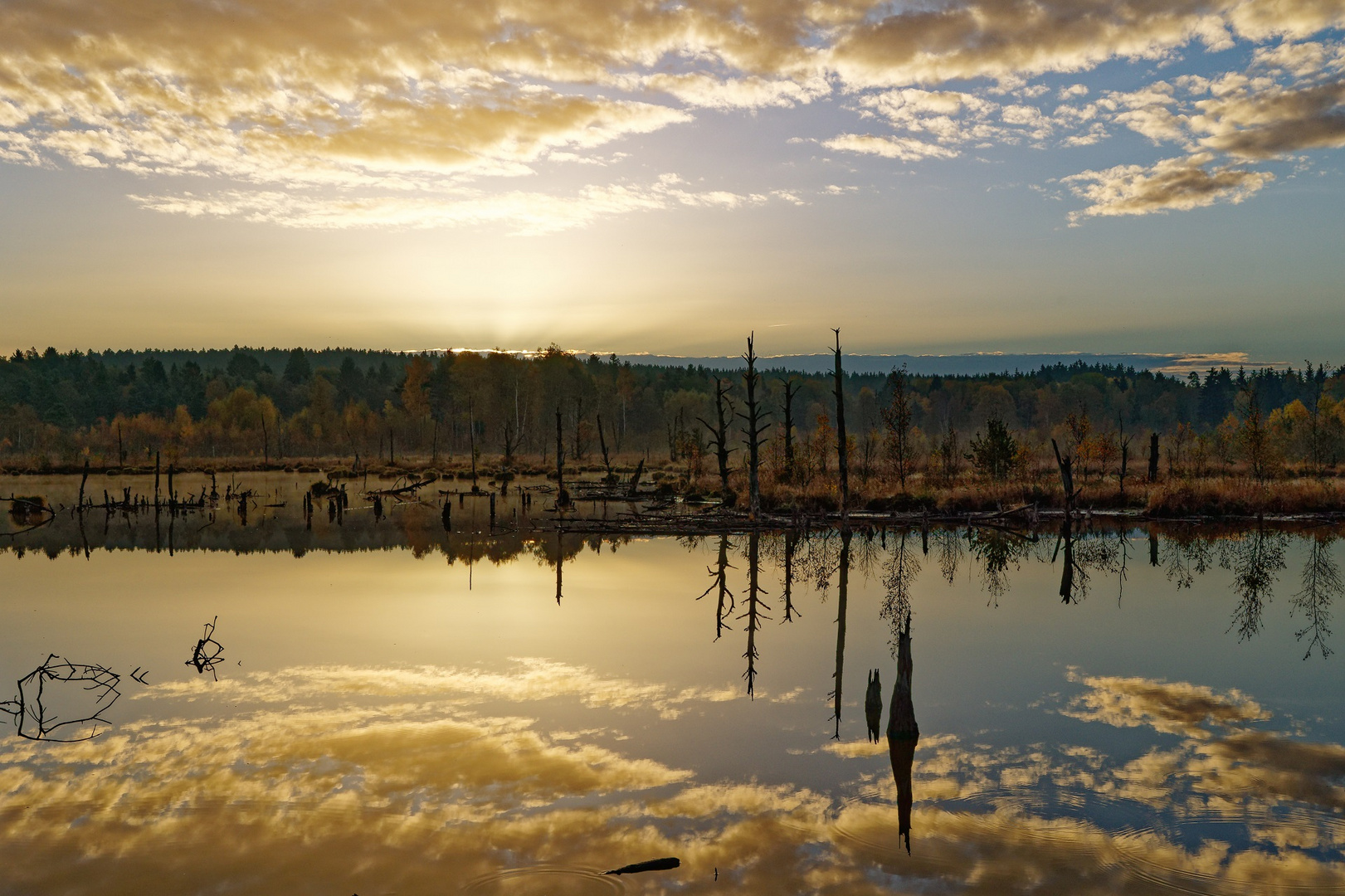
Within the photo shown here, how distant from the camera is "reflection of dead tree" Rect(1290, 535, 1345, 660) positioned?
18.7m

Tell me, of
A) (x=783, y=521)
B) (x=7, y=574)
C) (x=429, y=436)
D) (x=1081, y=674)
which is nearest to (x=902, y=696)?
(x=1081, y=674)

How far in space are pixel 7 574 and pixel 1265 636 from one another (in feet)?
120

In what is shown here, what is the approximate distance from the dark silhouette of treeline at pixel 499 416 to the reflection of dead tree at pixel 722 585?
85.8 ft

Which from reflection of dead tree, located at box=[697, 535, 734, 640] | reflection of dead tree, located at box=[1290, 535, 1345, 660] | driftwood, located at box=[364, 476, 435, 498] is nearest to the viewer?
reflection of dead tree, located at box=[1290, 535, 1345, 660]

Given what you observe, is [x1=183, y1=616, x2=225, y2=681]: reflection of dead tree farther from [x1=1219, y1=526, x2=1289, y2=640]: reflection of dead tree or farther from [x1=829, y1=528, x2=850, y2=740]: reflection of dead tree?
[x1=1219, y1=526, x2=1289, y2=640]: reflection of dead tree

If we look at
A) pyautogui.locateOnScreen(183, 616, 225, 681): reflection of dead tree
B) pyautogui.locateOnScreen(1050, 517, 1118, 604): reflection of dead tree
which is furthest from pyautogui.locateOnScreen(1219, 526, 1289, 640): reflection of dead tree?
pyautogui.locateOnScreen(183, 616, 225, 681): reflection of dead tree

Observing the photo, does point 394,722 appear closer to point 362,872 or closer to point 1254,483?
point 362,872

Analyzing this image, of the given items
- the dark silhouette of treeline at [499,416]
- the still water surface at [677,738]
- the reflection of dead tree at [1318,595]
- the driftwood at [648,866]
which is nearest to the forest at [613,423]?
the dark silhouette of treeline at [499,416]

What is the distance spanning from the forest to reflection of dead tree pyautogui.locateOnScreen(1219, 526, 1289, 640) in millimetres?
13120

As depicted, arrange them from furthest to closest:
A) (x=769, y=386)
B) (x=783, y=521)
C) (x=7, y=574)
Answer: (x=769, y=386) < (x=783, y=521) < (x=7, y=574)

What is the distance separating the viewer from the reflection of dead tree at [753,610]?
51.9ft

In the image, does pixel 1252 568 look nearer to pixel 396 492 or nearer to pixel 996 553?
pixel 996 553

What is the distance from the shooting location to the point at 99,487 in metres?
67.9

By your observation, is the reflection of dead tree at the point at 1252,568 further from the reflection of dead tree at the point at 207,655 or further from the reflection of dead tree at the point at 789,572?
the reflection of dead tree at the point at 207,655
